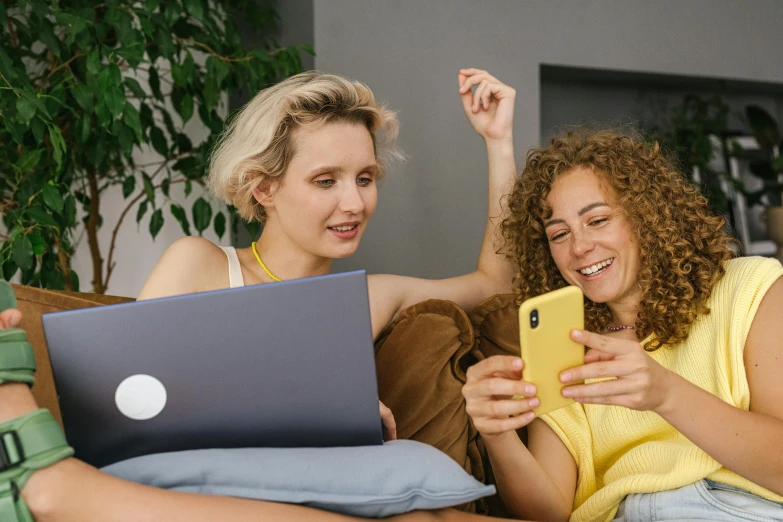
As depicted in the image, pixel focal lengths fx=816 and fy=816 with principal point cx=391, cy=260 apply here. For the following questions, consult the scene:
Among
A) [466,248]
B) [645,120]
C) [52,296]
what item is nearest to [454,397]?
[52,296]

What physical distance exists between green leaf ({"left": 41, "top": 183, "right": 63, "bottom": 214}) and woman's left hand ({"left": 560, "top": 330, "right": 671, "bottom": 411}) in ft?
4.44

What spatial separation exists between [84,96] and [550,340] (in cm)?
146

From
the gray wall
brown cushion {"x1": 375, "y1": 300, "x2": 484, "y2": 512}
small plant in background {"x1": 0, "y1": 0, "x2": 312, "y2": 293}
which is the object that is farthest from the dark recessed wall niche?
brown cushion {"x1": 375, "y1": 300, "x2": 484, "y2": 512}

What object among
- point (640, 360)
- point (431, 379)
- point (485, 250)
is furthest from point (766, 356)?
point (485, 250)

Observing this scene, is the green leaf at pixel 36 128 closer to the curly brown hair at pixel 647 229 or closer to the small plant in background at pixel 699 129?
the curly brown hair at pixel 647 229

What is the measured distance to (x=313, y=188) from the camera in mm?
1729

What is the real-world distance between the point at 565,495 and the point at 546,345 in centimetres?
51

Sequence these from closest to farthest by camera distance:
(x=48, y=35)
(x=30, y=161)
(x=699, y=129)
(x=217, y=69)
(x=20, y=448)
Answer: (x=20, y=448), (x=30, y=161), (x=48, y=35), (x=217, y=69), (x=699, y=129)

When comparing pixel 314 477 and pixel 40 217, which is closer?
pixel 314 477

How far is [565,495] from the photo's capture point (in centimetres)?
150

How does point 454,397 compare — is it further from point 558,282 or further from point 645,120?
point 645,120

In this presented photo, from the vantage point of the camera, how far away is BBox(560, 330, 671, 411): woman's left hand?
112 centimetres

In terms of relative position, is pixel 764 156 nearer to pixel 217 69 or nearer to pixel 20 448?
pixel 217 69

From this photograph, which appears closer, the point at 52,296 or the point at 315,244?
the point at 52,296
